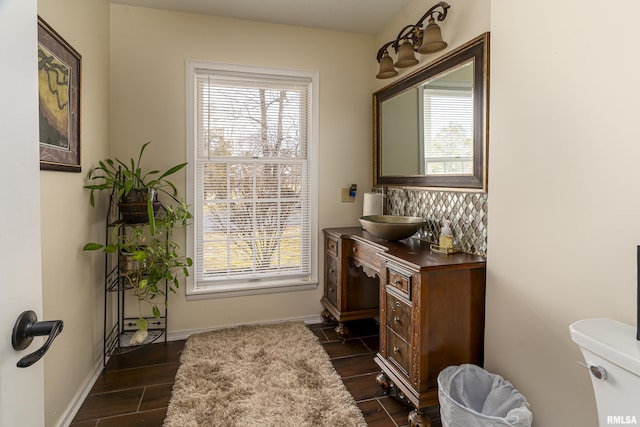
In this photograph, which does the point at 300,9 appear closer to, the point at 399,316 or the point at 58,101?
the point at 58,101

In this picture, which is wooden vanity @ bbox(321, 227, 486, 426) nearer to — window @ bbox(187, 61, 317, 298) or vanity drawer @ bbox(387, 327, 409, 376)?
vanity drawer @ bbox(387, 327, 409, 376)

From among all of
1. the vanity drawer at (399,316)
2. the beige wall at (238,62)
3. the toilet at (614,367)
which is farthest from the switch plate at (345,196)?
the toilet at (614,367)

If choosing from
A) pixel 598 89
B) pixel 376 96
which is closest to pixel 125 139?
pixel 376 96

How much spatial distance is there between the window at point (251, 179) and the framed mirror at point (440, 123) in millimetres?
702

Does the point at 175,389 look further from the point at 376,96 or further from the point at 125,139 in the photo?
the point at 376,96

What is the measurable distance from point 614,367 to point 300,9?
9.25 ft

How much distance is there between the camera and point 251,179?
297 centimetres

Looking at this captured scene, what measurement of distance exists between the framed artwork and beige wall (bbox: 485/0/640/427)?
7.19 ft

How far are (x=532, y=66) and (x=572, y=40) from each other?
0.64 ft

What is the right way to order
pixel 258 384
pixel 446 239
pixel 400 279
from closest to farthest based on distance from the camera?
1. pixel 400 279
2. pixel 446 239
3. pixel 258 384

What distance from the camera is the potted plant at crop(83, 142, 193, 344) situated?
7.73ft

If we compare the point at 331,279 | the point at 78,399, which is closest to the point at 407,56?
the point at 331,279

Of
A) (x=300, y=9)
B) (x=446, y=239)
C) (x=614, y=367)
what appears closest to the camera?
(x=614, y=367)

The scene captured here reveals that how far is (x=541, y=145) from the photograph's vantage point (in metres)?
1.58
